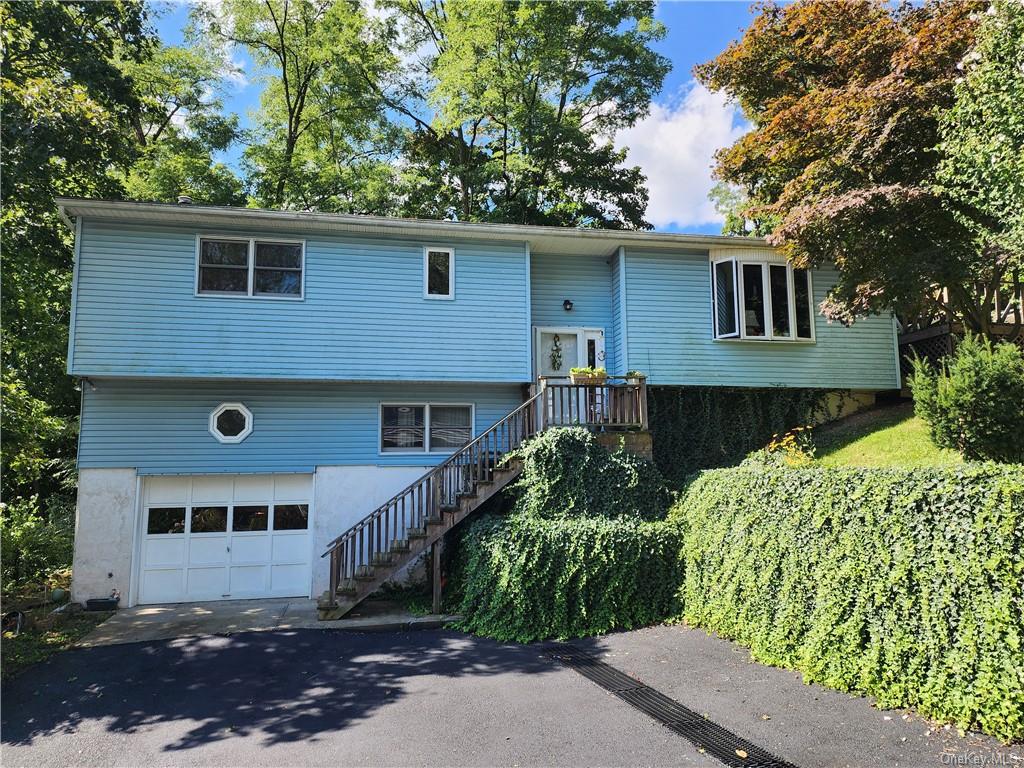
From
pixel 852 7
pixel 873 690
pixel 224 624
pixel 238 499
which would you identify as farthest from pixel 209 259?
pixel 852 7

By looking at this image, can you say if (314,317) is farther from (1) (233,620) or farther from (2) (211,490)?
(1) (233,620)

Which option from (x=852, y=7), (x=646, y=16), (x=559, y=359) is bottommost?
(x=559, y=359)

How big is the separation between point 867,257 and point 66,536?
56.7 ft

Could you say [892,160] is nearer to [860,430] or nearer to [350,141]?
[860,430]

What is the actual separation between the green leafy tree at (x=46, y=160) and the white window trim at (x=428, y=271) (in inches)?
249

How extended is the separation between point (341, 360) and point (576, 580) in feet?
19.6

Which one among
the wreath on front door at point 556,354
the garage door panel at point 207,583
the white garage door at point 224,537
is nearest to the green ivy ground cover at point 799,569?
the wreath on front door at point 556,354

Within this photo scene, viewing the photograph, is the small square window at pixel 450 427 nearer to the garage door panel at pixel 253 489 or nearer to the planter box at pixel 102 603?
the garage door panel at pixel 253 489

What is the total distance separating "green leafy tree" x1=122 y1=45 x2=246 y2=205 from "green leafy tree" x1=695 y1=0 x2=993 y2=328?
14.5m

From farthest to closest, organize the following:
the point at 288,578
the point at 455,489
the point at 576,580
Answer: the point at 288,578 < the point at 455,489 < the point at 576,580

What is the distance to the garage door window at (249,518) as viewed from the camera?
11.8 m

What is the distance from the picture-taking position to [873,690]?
226 inches

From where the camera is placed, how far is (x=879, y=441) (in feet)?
38.1

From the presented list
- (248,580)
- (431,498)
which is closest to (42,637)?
(248,580)
